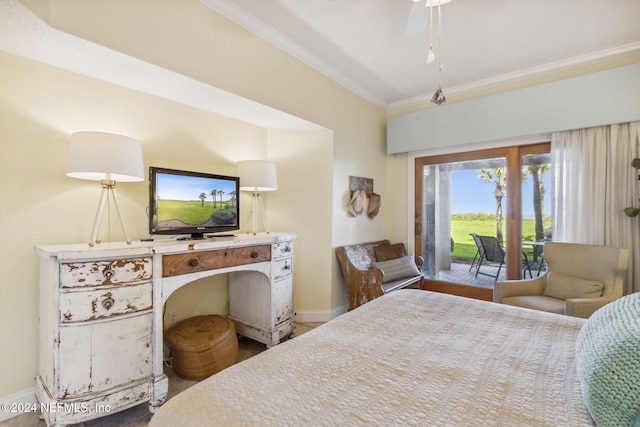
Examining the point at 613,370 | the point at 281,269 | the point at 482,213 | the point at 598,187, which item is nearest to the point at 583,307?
the point at 598,187

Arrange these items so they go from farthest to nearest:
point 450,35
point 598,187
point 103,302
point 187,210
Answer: point 598,187, point 450,35, point 187,210, point 103,302

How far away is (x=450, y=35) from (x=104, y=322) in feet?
11.0

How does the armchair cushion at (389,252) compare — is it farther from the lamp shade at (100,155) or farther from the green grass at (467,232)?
the lamp shade at (100,155)

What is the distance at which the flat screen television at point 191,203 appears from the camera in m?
2.12

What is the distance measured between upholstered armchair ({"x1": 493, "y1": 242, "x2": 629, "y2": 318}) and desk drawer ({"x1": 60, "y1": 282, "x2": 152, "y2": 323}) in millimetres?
2913

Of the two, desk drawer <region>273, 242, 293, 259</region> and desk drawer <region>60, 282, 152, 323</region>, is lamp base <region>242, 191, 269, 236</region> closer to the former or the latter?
desk drawer <region>273, 242, 293, 259</region>

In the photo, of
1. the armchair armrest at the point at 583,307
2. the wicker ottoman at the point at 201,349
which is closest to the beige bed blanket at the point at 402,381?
the armchair armrest at the point at 583,307

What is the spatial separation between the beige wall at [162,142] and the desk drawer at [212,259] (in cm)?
59

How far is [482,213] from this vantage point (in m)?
3.57

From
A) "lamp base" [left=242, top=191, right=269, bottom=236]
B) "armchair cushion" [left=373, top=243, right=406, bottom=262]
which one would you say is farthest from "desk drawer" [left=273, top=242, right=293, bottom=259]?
"armchair cushion" [left=373, top=243, right=406, bottom=262]

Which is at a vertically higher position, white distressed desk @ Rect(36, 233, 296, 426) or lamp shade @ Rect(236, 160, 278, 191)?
lamp shade @ Rect(236, 160, 278, 191)

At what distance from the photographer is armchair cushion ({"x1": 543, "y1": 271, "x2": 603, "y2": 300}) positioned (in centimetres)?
245

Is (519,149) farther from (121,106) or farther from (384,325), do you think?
(121,106)

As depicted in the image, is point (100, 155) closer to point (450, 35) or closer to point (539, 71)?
point (450, 35)
